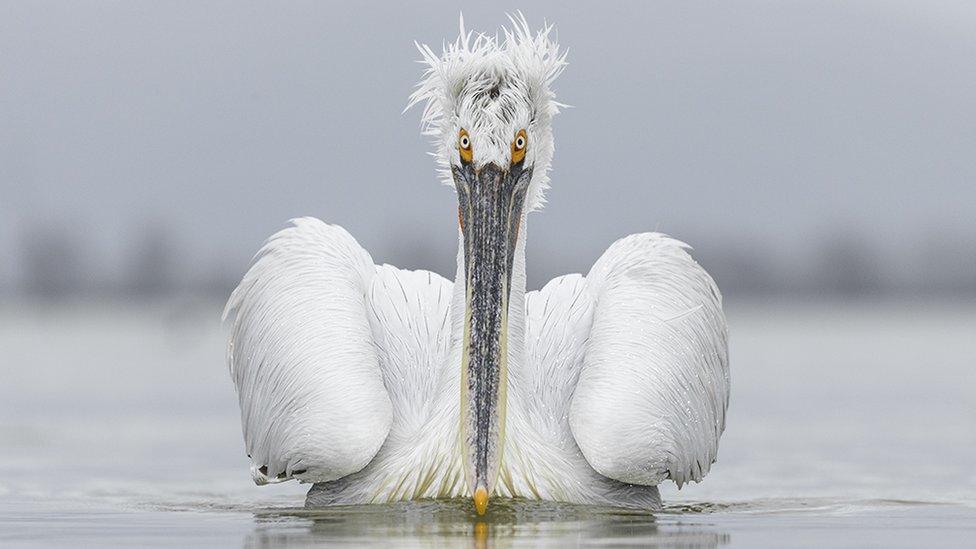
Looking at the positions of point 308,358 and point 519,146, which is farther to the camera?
point 308,358

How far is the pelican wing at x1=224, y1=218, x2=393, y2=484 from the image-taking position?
307 inches

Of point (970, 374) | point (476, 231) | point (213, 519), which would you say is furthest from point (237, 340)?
point (970, 374)

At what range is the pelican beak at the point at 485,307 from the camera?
7.39 meters

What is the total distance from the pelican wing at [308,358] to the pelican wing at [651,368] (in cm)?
84

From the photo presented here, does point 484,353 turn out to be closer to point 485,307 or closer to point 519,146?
point 485,307

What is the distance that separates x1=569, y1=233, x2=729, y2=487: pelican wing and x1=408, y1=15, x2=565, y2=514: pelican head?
19.6 inches

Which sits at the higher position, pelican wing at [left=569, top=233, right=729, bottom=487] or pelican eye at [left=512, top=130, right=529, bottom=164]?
pelican eye at [left=512, top=130, right=529, bottom=164]

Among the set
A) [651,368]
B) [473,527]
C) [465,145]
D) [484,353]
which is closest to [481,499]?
[473,527]

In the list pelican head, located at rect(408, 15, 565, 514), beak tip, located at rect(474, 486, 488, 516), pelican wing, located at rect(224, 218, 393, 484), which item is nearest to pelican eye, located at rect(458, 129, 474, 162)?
pelican head, located at rect(408, 15, 565, 514)

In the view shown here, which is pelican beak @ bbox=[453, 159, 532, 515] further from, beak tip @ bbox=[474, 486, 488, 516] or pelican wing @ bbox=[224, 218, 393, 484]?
pelican wing @ bbox=[224, 218, 393, 484]

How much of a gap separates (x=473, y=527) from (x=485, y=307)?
2.79 feet

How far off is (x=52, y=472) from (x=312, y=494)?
8.87ft

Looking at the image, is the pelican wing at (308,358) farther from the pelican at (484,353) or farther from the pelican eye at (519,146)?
the pelican eye at (519,146)

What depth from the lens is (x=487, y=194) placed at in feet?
25.0
